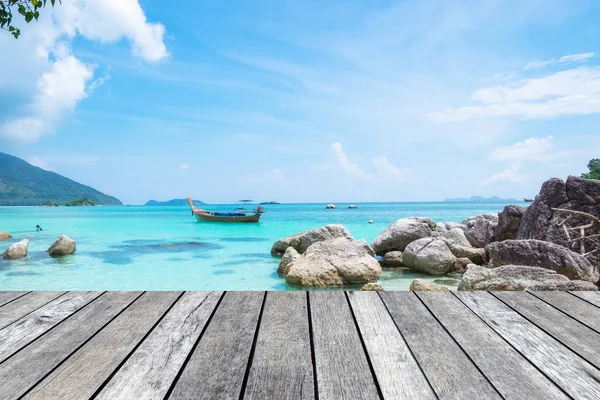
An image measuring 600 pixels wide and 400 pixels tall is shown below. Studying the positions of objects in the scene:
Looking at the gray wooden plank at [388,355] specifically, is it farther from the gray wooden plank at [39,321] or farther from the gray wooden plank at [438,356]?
the gray wooden plank at [39,321]

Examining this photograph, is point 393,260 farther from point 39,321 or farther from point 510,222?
point 39,321

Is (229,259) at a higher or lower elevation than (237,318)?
lower

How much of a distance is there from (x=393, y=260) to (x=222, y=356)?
10234mm

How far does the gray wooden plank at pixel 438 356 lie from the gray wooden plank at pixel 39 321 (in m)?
1.87

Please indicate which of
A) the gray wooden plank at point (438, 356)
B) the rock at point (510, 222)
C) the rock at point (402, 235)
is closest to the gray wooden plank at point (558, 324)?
the gray wooden plank at point (438, 356)

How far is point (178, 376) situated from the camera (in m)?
1.74

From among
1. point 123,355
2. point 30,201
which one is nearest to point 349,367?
point 123,355

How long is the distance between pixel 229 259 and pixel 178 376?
1375 cm

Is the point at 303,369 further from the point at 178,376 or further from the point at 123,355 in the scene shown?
the point at 123,355

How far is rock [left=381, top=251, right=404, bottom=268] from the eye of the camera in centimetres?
1162

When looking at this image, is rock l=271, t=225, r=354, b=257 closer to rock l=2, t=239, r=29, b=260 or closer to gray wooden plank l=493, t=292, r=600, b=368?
gray wooden plank l=493, t=292, r=600, b=368

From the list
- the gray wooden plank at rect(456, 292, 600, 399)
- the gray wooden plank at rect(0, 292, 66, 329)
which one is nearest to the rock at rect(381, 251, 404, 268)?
the gray wooden plank at rect(456, 292, 600, 399)

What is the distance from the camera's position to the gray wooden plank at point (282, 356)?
1.61m

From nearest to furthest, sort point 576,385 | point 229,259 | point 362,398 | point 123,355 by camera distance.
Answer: point 362,398 < point 576,385 < point 123,355 < point 229,259
